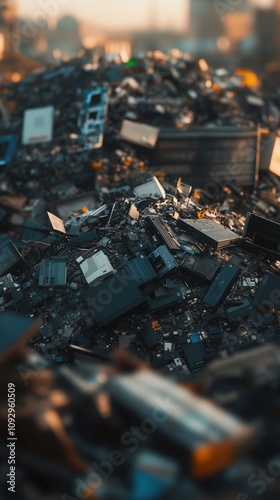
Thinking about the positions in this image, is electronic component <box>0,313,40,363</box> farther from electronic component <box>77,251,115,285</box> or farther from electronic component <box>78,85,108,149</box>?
electronic component <box>78,85,108,149</box>

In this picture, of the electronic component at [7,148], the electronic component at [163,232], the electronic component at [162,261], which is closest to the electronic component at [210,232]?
the electronic component at [163,232]

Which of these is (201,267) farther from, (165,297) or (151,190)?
(151,190)

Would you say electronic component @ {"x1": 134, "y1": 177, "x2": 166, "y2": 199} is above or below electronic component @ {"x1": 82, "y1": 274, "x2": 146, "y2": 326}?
above

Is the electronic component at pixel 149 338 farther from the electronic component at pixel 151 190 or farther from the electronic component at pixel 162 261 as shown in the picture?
the electronic component at pixel 151 190

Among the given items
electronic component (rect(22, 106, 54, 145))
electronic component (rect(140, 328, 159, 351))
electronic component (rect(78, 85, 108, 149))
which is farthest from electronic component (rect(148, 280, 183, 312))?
electronic component (rect(22, 106, 54, 145))

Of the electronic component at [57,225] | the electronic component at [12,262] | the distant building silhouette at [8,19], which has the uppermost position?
the electronic component at [57,225]

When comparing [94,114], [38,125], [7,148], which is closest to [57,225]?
[94,114]
